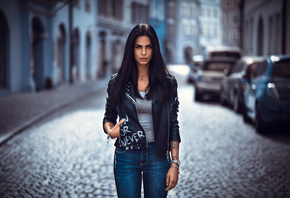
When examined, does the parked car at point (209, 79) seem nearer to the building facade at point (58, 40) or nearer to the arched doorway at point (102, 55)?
the building facade at point (58, 40)

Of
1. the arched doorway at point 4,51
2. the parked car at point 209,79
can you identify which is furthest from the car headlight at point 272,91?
the arched doorway at point 4,51

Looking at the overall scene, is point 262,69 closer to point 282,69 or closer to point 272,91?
point 282,69

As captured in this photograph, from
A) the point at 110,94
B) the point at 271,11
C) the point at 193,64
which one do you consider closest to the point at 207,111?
the point at 110,94

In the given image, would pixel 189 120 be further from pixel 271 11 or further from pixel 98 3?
pixel 98 3

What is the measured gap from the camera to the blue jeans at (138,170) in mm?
3043

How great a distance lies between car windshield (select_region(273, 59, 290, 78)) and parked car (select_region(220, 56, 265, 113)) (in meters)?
1.84

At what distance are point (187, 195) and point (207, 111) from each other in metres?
9.75

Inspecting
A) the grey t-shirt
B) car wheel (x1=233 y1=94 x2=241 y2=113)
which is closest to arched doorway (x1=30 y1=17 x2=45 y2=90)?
car wheel (x1=233 y1=94 x2=241 y2=113)

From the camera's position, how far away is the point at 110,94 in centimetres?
313

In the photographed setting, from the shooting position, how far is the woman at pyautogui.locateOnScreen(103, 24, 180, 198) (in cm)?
302

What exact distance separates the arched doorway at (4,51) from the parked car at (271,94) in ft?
38.5

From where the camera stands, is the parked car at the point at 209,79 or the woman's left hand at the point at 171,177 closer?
the woman's left hand at the point at 171,177

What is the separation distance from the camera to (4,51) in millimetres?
20562

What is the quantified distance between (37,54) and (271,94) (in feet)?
52.2
